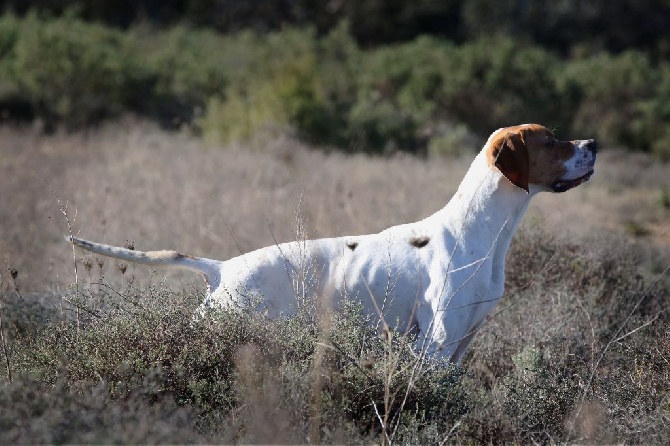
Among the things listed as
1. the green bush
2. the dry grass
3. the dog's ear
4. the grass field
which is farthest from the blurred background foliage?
the dog's ear

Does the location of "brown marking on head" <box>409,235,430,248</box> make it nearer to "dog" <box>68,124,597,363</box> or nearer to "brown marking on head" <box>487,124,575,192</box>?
"dog" <box>68,124,597,363</box>

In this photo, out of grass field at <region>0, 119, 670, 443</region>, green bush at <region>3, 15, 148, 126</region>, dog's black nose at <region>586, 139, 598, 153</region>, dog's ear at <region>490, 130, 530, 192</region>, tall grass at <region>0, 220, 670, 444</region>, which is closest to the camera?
tall grass at <region>0, 220, 670, 444</region>

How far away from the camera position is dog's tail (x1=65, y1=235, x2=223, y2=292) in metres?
5.13

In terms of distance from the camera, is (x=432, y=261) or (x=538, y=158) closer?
(x=432, y=261)

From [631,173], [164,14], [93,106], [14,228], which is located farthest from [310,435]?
[164,14]

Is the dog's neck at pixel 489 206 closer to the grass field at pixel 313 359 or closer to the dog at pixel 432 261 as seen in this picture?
the dog at pixel 432 261

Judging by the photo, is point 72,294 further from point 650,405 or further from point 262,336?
point 650,405

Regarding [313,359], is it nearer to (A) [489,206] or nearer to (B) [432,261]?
(B) [432,261]

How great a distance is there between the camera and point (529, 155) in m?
5.38

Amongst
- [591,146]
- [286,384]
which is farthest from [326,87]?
[286,384]

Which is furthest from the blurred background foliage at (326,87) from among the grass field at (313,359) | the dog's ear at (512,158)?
the dog's ear at (512,158)

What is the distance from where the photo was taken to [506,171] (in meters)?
5.27

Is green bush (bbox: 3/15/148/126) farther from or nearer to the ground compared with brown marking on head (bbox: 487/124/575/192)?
nearer to the ground

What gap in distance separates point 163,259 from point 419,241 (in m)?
1.36
